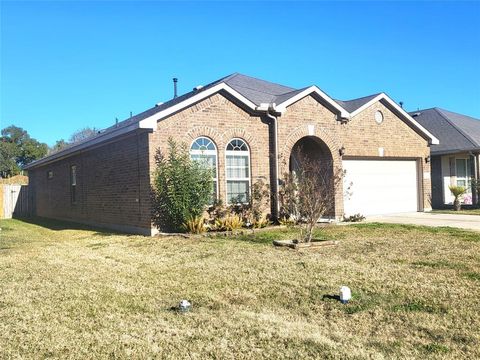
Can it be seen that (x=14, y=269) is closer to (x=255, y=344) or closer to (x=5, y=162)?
(x=255, y=344)

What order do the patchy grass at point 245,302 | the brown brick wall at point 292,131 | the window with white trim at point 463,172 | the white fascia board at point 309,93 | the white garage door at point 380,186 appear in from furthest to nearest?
the window with white trim at point 463,172, the white garage door at point 380,186, the white fascia board at point 309,93, the brown brick wall at point 292,131, the patchy grass at point 245,302

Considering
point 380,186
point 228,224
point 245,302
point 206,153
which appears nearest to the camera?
point 245,302

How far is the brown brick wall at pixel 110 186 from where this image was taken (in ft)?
45.0

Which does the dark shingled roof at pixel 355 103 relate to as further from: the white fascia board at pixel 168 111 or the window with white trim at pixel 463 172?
the window with white trim at pixel 463 172

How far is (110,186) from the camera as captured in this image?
1598 centimetres

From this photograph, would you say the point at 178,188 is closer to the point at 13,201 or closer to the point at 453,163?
the point at 453,163

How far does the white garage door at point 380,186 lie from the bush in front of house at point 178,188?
20.6 feet

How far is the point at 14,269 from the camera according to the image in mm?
8406

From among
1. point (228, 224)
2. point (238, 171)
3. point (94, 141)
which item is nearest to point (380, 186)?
point (238, 171)

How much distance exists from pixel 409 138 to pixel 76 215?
571 inches

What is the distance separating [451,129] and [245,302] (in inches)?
829

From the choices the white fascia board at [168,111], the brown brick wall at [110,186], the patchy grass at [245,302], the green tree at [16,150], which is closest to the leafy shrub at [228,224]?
the brown brick wall at [110,186]

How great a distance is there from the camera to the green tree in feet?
215

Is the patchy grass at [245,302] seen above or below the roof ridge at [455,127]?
below
